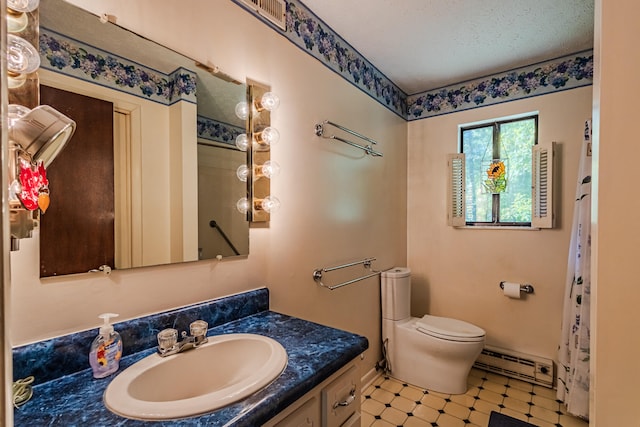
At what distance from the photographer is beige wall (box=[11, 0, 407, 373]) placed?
87cm

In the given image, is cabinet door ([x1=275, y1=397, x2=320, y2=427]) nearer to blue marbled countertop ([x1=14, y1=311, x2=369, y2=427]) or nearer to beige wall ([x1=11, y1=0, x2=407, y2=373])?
blue marbled countertop ([x1=14, y1=311, x2=369, y2=427])

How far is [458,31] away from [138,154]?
198 centimetres

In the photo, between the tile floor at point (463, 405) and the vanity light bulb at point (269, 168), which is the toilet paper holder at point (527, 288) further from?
the vanity light bulb at point (269, 168)

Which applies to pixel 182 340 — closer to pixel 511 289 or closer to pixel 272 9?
pixel 272 9

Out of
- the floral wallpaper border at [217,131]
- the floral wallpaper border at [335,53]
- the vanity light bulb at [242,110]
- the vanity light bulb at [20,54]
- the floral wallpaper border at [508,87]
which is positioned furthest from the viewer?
the floral wallpaper border at [508,87]

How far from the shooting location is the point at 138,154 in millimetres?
996

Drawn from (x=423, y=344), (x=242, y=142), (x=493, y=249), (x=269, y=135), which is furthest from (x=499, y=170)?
(x=242, y=142)

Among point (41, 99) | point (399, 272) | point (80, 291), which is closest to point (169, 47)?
point (41, 99)

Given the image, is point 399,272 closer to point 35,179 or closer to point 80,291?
point 80,291

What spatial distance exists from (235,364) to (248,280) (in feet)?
1.29

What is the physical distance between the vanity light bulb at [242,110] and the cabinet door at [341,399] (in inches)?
44.5

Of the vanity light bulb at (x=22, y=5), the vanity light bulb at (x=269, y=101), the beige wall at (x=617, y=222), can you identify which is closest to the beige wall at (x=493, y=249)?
the vanity light bulb at (x=269, y=101)

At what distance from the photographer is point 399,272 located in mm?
2404

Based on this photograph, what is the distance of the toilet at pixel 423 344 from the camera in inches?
80.7
